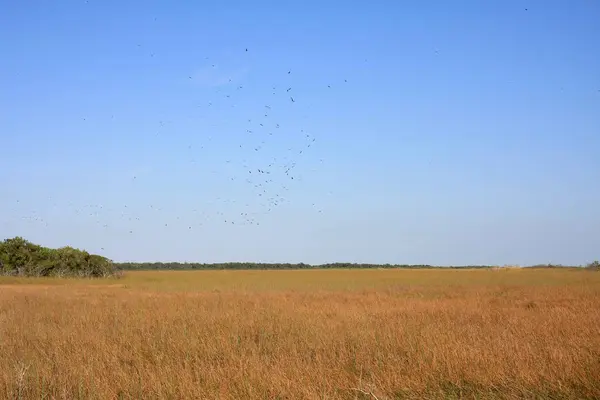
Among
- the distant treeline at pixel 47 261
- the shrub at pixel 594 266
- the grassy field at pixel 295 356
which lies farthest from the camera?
the shrub at pixel 594 266

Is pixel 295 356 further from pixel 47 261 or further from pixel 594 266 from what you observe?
pixel 594 266

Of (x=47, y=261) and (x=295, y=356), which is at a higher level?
(x=47, y=261)

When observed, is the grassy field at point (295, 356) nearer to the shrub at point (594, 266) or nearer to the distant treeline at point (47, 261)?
the distant treeline at point (47, 261)

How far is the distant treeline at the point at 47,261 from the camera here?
56713 millimetres

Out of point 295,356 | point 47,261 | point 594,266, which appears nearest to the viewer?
point 295,356

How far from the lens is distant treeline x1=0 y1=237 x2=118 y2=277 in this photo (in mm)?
56713

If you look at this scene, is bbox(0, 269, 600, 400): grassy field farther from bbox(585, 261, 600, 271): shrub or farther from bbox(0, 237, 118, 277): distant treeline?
bbox(585, 261, 600, 271): shrub

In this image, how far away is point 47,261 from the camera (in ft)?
191

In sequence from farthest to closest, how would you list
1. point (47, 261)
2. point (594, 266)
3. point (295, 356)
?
point (594, 266) < point (47, 261) < point (295, 356)

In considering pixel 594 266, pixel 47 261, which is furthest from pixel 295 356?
pixel 594 266

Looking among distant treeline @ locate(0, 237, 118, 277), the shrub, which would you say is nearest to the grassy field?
distant treeline @ locate(0, 237, 118, 277)

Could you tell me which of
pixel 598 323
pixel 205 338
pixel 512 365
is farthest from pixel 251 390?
pixel 598 323

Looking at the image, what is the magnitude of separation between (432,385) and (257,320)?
7313 millimetres

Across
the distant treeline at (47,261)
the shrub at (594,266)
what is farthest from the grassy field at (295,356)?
the shrub at (594,266)
